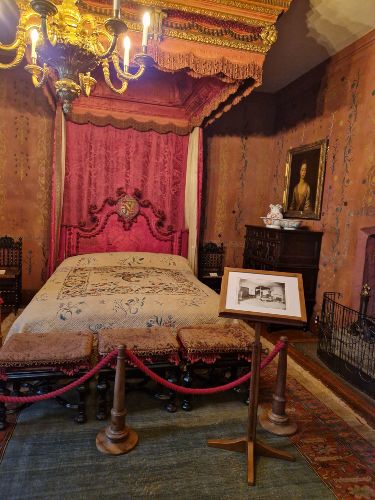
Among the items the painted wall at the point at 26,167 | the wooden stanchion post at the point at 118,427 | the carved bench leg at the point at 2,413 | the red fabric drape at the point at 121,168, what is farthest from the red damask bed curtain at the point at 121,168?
the wooden stanchion post at the point at 118,427

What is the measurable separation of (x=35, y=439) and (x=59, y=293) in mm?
1351

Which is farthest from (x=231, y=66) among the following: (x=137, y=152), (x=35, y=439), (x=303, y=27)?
(x=35, y=439)

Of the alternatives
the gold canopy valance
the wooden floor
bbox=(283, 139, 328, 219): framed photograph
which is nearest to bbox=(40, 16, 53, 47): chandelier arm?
the gold canopy valance

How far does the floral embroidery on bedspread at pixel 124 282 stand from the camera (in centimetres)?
349

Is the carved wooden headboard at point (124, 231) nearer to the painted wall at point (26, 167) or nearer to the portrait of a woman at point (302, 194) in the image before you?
the painted wall at point (26, 167)

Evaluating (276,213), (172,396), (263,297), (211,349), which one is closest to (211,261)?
(276,213)

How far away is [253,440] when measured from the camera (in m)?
2.27

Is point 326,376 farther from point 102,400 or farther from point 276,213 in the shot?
point 276,213

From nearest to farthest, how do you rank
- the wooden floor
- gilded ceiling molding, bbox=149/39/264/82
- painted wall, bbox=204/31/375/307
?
the wooden floor < gilded ceiling molding, bbox=149/39/264/82 < painted wall, bbox=204/31/375/307

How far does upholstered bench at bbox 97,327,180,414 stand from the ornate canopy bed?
0.27 m

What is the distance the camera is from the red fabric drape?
5.26 m

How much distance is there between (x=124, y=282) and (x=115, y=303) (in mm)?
683

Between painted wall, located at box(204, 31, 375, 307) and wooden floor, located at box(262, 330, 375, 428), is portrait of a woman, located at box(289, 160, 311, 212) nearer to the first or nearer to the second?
painted wall, located at box(204, 31, 375, 307)

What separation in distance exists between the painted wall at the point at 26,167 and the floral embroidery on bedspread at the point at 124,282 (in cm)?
138
